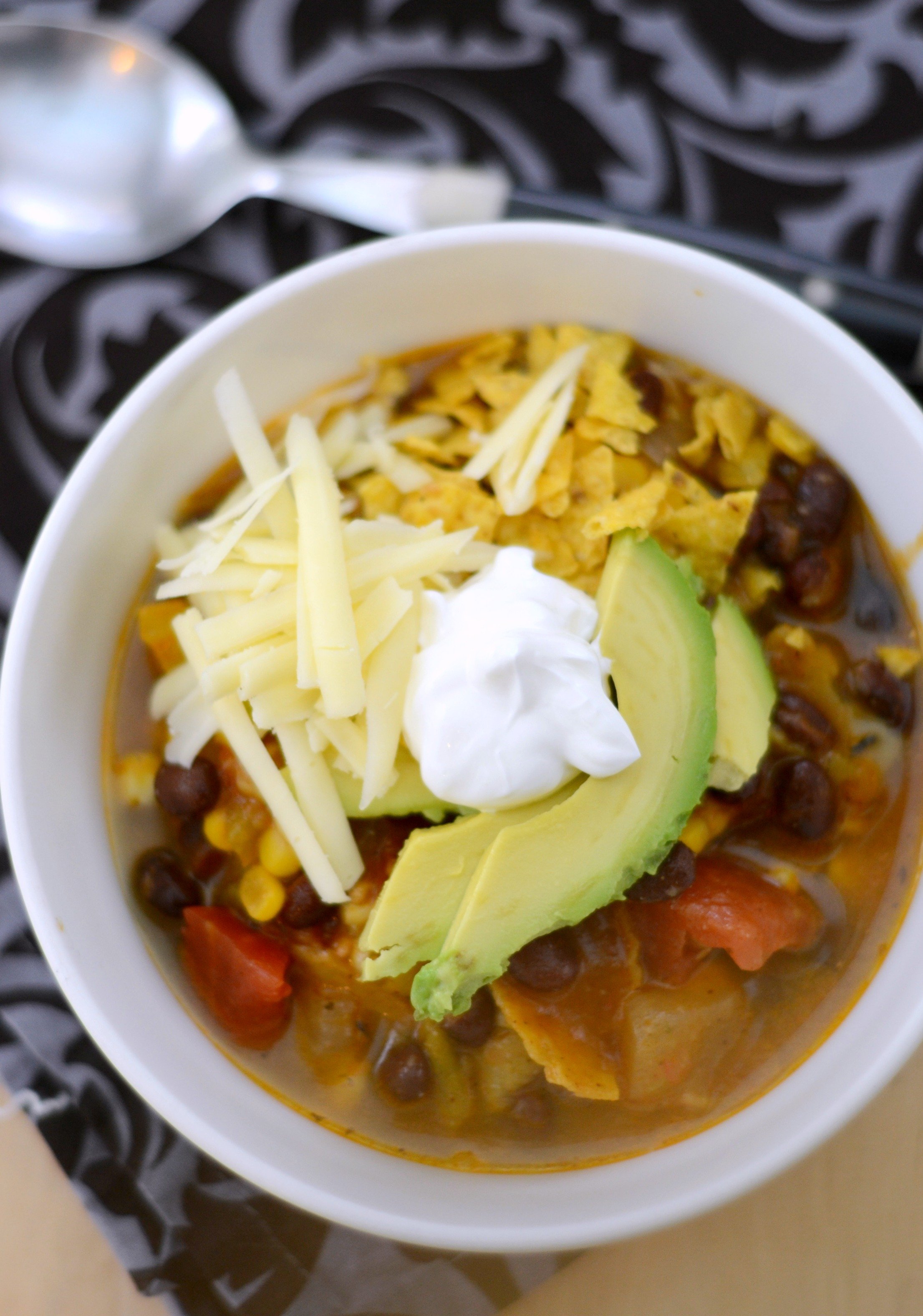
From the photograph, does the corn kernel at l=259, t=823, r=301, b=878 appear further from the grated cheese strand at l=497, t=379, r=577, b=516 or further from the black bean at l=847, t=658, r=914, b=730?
the black bean at l=847, t=658, r=914, b=730

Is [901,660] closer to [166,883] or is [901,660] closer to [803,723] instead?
[803,723]

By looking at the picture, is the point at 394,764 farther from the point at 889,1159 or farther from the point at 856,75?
the point at 856,75

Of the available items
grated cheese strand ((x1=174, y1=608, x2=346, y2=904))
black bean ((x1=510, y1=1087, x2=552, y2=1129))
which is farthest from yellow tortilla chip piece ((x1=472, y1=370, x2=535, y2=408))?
black bean ((x1=510, y1=1087, x2=552, y2=1129))

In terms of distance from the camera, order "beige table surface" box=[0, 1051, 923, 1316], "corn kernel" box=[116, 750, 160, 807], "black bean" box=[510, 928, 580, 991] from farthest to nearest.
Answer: "beige table surface" box=[0, 1051, 923, 1316], "corn kernel" box=[116, 750, 160, 807], "black bean" box=[510, 928, 580, 991]

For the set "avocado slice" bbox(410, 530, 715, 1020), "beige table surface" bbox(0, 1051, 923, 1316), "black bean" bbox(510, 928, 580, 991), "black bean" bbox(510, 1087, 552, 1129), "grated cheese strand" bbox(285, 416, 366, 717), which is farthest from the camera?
"beige table surface" bbox(0, 1051, 923, 1316)

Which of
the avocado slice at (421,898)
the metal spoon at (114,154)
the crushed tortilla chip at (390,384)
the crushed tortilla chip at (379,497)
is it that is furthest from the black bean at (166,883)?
the metal spoon at (114,154)

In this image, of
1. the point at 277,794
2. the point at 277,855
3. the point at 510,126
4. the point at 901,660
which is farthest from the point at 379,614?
the point at 510,126
